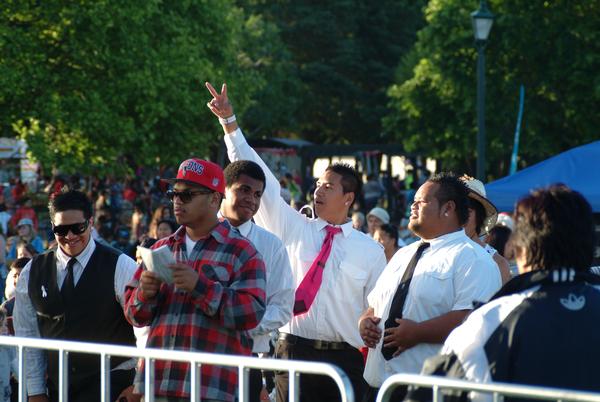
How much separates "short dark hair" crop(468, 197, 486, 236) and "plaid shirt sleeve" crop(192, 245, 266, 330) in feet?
7.48

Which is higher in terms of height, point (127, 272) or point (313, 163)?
point (313, 163)

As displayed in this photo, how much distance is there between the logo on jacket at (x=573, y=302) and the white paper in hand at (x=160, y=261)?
168 cm

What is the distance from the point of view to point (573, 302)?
378 cm

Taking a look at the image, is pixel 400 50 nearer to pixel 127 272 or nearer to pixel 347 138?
pixel 347 138

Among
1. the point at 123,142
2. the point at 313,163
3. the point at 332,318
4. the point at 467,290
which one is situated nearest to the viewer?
the point at 467,290

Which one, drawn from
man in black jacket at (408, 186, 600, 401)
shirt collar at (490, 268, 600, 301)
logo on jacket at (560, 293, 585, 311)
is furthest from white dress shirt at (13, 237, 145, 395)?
logo on jacket at (560, 293, 585, 311)

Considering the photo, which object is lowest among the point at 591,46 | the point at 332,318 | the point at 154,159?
the point at 332,318

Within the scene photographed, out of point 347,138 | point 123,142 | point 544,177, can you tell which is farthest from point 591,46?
point 347,138

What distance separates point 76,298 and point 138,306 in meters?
1.23

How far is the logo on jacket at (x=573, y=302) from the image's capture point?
3.77 m

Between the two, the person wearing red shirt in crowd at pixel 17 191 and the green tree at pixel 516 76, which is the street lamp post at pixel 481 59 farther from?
the person wearing red shirt in crowd at pixel 17 191

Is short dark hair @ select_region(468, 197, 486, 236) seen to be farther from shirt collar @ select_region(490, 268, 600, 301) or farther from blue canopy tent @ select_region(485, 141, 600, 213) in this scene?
blue canopy tent @ select_region(485, 141, 600, 213)

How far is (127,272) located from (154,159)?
30061mm

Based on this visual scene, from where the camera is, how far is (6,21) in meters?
30.3
